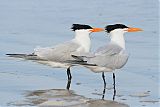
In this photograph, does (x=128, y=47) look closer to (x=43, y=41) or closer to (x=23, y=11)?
(x=43, y=41)

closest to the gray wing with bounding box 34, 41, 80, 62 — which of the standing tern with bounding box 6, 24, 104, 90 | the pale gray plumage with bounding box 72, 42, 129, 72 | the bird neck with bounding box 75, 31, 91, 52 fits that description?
the standing tern with bounding box 6, 24, 104, 90

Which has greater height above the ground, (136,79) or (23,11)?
(23,11)

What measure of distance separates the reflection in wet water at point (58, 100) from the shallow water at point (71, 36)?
0.10 m

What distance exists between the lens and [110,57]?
7.61 m

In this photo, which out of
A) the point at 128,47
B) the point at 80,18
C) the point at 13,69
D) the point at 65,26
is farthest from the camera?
the point at 80,18

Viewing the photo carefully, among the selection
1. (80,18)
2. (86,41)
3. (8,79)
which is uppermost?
(80,18)

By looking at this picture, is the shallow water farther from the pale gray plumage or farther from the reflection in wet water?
the pale gray plumage

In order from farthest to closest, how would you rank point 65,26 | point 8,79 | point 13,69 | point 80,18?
point 80,18 < point 65,26 < point 13,69 < point 8,79

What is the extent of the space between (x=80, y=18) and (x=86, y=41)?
4.10 meters

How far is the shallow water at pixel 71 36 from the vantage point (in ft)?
24.0

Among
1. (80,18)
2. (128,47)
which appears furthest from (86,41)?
(80,18)

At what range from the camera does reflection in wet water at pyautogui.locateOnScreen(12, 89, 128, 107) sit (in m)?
6.60

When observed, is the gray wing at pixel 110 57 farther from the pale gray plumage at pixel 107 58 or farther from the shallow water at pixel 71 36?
the shallow water at pixel 71 36

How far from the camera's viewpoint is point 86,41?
821 centimetres
